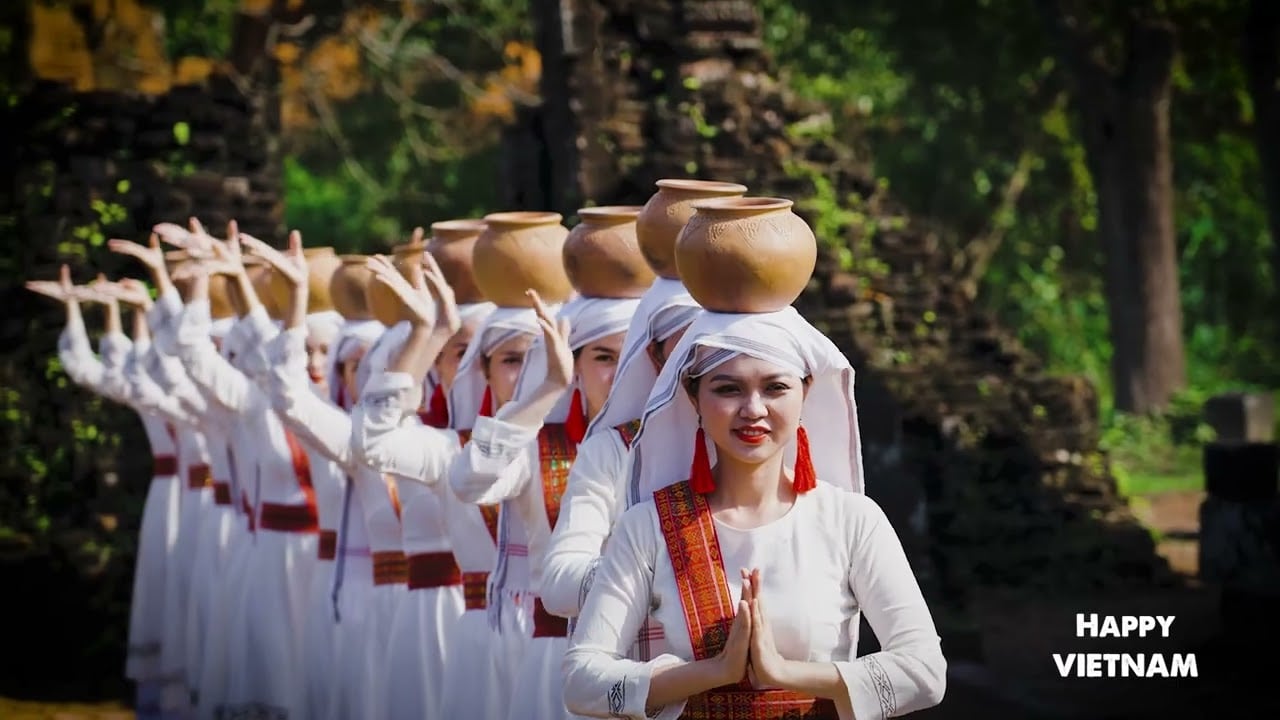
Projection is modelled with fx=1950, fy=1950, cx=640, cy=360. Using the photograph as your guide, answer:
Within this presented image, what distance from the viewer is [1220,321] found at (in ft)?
84.1

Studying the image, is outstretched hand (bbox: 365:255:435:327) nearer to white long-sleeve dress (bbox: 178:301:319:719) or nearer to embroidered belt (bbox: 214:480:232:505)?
white long-sleeve dress (bbox: 178:301:319:719)

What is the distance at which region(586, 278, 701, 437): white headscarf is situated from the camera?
14.7ft

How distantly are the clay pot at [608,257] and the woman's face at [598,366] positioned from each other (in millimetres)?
149

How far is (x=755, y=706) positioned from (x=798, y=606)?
208mm

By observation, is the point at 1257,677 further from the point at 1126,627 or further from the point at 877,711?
the point at 877,711

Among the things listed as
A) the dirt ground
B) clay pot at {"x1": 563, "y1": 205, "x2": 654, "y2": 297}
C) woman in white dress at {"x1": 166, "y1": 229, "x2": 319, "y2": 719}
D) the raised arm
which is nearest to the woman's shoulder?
the raised arm

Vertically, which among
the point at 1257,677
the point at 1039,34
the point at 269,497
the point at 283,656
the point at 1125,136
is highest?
the point at 1039,34

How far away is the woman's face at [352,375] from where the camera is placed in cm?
721

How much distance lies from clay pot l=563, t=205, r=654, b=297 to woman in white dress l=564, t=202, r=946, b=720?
3.88ft

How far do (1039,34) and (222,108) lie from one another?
408 inches

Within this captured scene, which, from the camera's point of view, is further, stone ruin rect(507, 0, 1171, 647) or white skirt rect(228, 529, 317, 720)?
stone ruin rect(507, 0, 1171, 647)

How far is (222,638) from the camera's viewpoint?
7.86 metres

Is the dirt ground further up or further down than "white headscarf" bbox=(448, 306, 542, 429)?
further down

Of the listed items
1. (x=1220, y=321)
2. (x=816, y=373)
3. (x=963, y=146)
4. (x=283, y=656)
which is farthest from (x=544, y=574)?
(x=1220, y=321)
